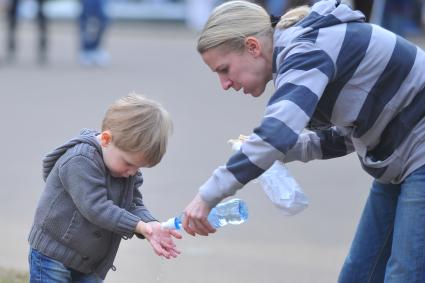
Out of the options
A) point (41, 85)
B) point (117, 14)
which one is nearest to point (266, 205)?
point (41, 85)

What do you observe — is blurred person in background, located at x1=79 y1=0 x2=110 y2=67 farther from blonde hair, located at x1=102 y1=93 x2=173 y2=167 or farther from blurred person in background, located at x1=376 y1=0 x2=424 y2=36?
blonde hair, located at x1=102 y1=93 x2=173 y2=167

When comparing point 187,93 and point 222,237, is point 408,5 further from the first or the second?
point 222,237

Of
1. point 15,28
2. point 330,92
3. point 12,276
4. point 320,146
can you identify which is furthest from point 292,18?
point 15,28

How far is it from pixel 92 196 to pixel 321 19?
1015mm

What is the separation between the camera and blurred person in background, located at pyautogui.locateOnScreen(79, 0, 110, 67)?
577 inches

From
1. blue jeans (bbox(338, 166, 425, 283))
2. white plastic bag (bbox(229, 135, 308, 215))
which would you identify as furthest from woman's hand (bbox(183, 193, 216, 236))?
blue jeans (bbox(338, 166, 425, 283))

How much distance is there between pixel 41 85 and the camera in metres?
12.5

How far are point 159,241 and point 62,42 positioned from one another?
15.0 m

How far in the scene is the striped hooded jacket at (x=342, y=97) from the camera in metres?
3.19

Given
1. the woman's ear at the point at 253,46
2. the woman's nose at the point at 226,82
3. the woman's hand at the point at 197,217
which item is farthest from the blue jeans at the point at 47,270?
the woman's ear at the point at 253,46

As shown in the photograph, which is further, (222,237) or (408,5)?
(408,5)

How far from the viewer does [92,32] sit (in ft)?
48.1

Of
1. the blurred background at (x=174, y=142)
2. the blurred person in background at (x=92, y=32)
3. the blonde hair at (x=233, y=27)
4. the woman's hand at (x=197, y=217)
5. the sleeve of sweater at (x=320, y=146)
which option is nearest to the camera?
the woman's hand at (x=197, y=217)

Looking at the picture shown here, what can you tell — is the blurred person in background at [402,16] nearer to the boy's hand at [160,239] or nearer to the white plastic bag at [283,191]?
the white plastic bag at [283,191]
